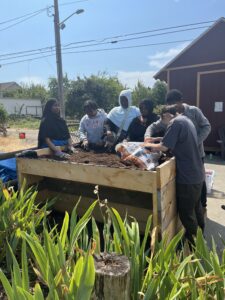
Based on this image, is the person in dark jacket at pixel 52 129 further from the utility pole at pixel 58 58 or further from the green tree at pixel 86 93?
the green tree at pixel 86 93

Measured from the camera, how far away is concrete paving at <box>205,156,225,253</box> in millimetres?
3731

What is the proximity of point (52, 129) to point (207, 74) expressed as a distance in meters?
7.21

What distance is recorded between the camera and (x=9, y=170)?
379 cm

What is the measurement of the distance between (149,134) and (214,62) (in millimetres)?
6994

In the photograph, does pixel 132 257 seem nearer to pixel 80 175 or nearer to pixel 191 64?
pixel 80 175

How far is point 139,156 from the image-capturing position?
9.65ft

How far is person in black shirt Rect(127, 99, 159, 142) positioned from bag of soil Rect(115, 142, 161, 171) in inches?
35.4

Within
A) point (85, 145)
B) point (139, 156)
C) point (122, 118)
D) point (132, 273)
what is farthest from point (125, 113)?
point (132, 273)

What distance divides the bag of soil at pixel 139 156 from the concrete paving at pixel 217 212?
0.86 metres

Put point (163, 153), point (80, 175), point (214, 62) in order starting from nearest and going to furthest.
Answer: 1. point (80, 175)
2. point (163, 153)
3. point (214, 62)

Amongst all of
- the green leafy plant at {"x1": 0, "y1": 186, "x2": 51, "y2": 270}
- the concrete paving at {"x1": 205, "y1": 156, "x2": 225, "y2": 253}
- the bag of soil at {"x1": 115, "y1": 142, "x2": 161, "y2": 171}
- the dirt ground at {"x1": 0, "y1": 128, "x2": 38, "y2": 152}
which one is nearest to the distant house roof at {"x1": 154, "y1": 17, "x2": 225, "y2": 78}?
the concrete paving at {"x1": 205, "y1": 156, "x2": 225, "y2": 253}

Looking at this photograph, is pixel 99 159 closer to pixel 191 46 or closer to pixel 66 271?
pixel 66 271

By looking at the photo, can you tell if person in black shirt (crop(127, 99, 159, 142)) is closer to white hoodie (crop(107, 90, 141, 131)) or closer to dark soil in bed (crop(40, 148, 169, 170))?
white hoodie (crop(107, 90, 141, 131))

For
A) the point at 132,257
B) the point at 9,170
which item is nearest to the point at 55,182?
the point at 9,170
